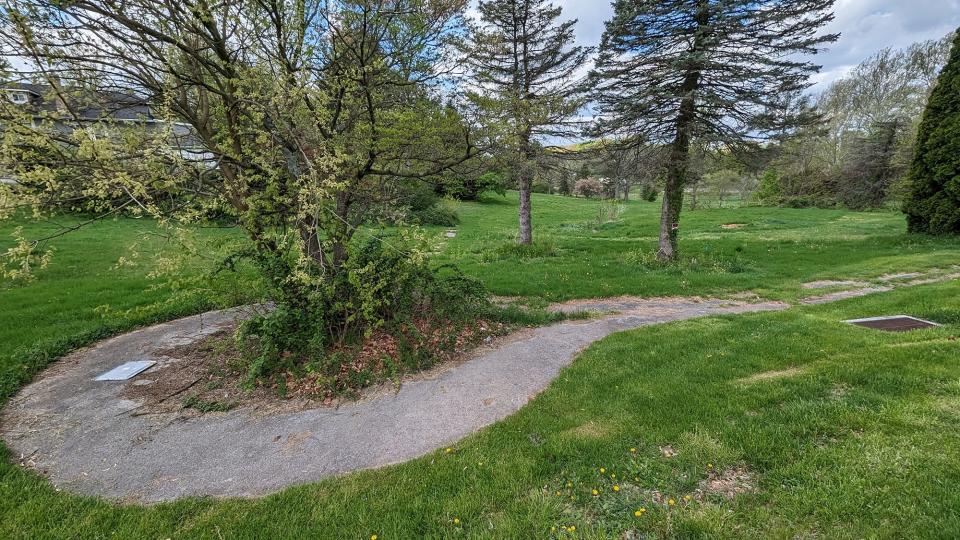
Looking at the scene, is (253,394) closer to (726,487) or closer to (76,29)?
(76,29)

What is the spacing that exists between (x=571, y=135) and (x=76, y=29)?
10395mm

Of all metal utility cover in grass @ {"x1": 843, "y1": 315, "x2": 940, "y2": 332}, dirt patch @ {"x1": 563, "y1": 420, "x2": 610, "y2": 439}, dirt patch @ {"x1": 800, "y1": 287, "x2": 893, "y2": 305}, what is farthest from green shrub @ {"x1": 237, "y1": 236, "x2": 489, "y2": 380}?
dirt patch @ {"x1": 800, "y1": 287, "x2": 893, "y2": 305}

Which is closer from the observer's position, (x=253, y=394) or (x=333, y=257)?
(x=253, y=394)

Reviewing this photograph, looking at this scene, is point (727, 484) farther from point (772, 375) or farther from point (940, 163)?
point (940, 163)

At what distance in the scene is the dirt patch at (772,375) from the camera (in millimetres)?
4117

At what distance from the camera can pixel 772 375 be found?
4.23m

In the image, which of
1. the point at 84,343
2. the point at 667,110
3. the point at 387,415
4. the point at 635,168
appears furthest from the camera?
the point at 635,168

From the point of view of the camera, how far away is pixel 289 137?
4684mm

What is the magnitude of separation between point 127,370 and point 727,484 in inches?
266

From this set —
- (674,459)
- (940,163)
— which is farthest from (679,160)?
(940,163)

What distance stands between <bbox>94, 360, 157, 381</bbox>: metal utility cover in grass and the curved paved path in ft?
0.45

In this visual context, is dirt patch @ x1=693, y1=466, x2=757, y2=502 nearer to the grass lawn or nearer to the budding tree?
the grass lawn

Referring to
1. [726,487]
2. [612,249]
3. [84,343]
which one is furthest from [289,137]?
Answer: [612,249]

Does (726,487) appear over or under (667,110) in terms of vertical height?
under
